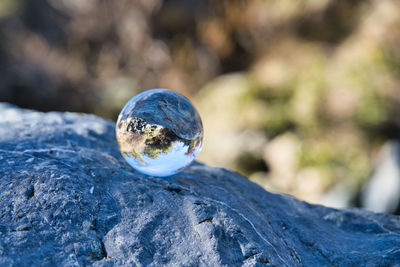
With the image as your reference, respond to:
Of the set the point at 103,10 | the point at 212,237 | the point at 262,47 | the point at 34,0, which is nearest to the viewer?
the point at 212,237

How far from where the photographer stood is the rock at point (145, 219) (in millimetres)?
1626

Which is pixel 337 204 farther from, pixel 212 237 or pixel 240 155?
pixel 212 237

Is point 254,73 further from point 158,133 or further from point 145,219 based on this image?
point 145,219

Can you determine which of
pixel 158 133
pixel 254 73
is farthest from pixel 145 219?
pixel 254 73

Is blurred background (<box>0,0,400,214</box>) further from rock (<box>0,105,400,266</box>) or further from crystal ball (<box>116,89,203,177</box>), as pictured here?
crystal ball (<box>116,89,203,177</box>)

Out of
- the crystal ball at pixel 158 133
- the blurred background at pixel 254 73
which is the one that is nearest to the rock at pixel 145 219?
the crystal ball at pixel 158 133

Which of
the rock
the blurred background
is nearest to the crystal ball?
the rock

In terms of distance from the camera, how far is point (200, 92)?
10.2 meters

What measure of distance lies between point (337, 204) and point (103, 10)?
882 cm

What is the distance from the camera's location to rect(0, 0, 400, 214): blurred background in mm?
7023

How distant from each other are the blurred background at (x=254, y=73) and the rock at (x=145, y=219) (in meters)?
4.03

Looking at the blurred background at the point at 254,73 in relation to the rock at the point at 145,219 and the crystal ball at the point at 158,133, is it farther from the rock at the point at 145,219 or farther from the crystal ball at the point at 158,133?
the crystal ball at the point at 158,133

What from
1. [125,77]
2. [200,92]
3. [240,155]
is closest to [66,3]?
[125,77]

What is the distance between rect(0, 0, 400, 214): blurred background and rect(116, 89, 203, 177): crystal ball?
4.58 meters
